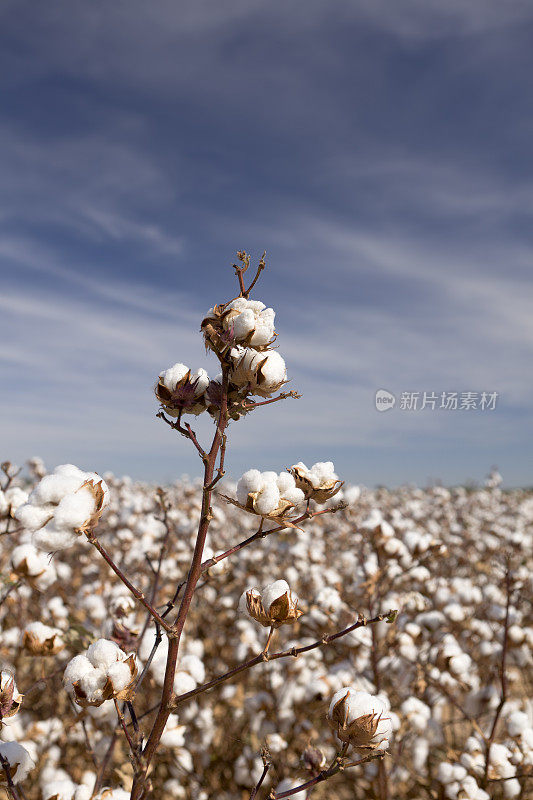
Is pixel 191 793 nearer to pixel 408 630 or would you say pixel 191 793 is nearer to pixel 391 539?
pixel 408 630

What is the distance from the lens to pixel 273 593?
1.50 meters

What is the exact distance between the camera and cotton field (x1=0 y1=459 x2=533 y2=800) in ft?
5.43

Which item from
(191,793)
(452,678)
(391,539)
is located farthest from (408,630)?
(191,793)

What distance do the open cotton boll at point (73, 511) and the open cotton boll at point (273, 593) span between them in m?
0.53

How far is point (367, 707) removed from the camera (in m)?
1.45

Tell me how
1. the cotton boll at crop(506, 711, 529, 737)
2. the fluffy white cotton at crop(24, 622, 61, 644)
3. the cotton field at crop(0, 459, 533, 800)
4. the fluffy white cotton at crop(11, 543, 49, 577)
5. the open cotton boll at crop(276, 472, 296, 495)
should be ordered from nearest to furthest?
the open cotton boll at crop(276, 472, 296, 495) < the cotton field at crop(0, 459, 533, 800) < the fluffy white cotton at crop(24, 622, 61, 644) < the fluffy white cotton at crop(11, 543, 49, 577) < the cotton boll at crop(506, 711, 529, 737)

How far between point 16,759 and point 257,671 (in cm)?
501

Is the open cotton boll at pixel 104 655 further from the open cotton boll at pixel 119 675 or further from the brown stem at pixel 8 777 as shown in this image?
the brown stem at pixel 8 777

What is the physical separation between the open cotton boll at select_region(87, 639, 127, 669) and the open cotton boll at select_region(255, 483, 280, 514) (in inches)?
21.2

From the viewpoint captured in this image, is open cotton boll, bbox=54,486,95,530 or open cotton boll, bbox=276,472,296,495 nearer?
open cotton boll, bbox=54,486,95,530

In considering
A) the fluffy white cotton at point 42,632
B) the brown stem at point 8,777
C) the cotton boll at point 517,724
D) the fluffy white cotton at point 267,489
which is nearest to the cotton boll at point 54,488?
the fluffy white cotton at point 267,489

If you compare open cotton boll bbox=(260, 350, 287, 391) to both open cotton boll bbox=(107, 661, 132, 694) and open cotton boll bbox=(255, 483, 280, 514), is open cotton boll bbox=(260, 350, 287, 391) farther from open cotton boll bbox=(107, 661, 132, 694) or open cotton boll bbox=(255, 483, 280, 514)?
open cotton boll bbox=(107, 661, 132, 694)

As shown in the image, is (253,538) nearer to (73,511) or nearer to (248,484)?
(248,484)

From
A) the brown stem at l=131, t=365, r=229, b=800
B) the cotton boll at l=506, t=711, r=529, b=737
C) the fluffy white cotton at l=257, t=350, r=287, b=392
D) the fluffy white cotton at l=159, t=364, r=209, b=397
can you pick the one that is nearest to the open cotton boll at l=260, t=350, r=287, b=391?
the fluffy white cotton at l=257, t=350, r=287, b=392
